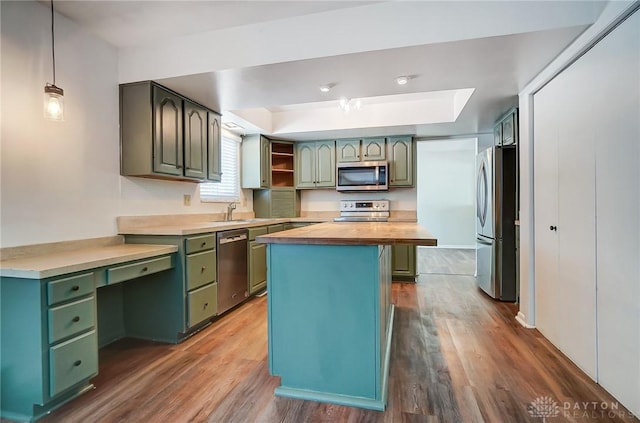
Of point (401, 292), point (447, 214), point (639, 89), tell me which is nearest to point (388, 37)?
point (639, 89)

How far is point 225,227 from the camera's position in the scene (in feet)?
9.94

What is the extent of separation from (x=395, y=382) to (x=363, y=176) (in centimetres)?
326

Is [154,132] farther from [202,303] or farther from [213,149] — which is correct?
[202,303]

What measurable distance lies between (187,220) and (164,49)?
171 cm

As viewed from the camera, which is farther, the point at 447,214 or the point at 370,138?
the point at 447,214

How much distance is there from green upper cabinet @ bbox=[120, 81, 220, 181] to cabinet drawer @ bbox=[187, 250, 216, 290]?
797 mm

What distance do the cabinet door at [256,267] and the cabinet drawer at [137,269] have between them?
1186mm

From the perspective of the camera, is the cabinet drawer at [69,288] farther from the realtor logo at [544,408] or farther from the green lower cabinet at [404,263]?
the green lower cabinet at [404,263]

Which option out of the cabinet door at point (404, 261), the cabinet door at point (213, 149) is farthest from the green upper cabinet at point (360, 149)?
the cabinet door at point (213, 149)

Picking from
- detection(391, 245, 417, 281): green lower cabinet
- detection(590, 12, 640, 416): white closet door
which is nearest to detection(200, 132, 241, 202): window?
detection(391, 245, 417, 281): green lower cabinet

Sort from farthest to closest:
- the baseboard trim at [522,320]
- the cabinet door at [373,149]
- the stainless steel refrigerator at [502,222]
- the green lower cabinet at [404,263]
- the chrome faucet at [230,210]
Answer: the cabinet door at [373,149] → the green lower cabinet at [404,263] → the chrome faucet at [230,210] → the stainless steel refrigerator at [502,222] → the baseboard trim at [522,320]

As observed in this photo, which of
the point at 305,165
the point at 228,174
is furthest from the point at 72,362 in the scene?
the point at 305,165

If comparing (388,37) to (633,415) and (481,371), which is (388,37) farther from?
(633,415)

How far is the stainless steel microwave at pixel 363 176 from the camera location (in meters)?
4.65
